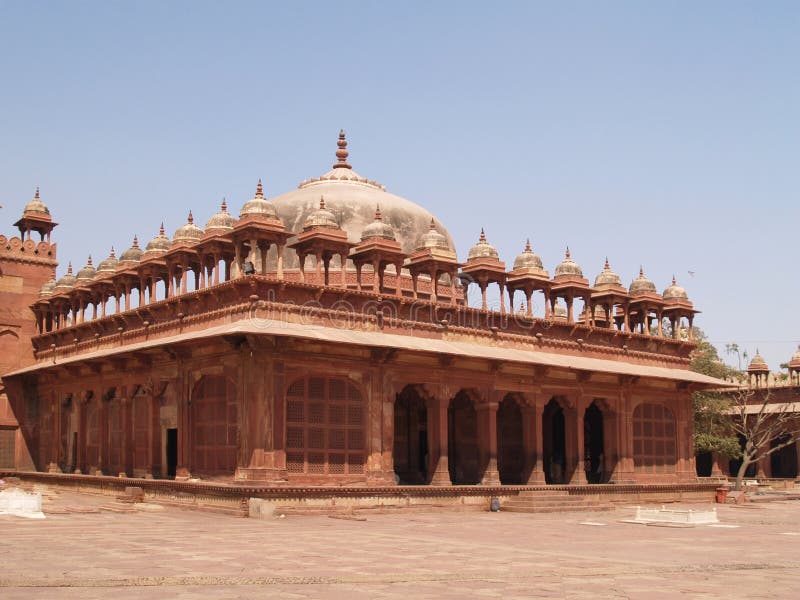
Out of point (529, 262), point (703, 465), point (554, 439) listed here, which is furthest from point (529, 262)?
point (703, 465)

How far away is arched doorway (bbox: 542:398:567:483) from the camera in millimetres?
30750

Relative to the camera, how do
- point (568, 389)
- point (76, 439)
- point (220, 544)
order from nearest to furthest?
Result: point (220, 544)
point (568, 389)
point (76, 439)

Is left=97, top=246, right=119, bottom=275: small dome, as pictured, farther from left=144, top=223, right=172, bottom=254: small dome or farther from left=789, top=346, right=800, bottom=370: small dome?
left=789, top=346, right=800, bottom=370: small dome

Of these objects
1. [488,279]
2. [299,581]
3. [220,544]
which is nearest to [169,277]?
[488,279]

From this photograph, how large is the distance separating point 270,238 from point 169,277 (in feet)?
15.7

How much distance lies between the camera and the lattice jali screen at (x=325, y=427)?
21641 mm

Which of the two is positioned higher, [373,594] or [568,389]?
[568,389]

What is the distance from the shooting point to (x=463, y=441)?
27.8m

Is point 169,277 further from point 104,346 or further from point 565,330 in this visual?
point 565,330

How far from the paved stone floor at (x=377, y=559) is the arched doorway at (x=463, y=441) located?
7586 millimetres

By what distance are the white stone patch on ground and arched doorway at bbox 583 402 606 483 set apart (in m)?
18.5

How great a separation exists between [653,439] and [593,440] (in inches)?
86.8

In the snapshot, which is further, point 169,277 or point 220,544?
point 169,277

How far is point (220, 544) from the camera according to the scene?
1362 cm
